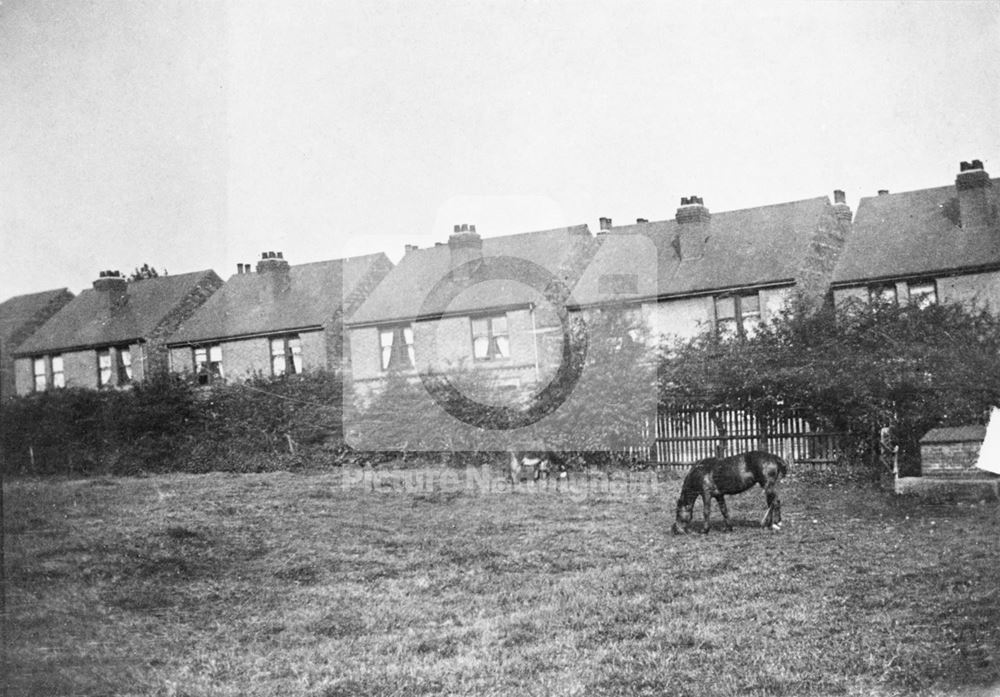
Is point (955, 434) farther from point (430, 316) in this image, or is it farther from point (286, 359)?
point (286, 359)

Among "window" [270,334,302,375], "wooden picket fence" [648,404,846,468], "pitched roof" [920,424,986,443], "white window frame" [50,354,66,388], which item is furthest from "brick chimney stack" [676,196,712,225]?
"white window frame" [50,354,66,388]

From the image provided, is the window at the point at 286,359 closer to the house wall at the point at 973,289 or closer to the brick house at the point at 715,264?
the brick house at the point at 715,264

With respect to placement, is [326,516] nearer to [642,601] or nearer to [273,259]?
[273,259]

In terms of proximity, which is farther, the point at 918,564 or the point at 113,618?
the point at 113,618

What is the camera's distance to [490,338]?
4145 millimetres

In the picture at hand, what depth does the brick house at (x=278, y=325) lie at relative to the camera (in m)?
4.31

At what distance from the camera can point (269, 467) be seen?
4.53m

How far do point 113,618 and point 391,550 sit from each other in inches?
61.4

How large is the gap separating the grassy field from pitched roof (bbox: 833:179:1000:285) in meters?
1.12

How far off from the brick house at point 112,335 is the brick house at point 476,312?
1.04 metres

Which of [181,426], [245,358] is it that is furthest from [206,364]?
[181,426]

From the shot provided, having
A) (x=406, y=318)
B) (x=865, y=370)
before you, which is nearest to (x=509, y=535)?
(x=406, y=318)

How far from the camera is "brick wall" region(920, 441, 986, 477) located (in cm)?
399

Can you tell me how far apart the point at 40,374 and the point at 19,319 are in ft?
1.14
